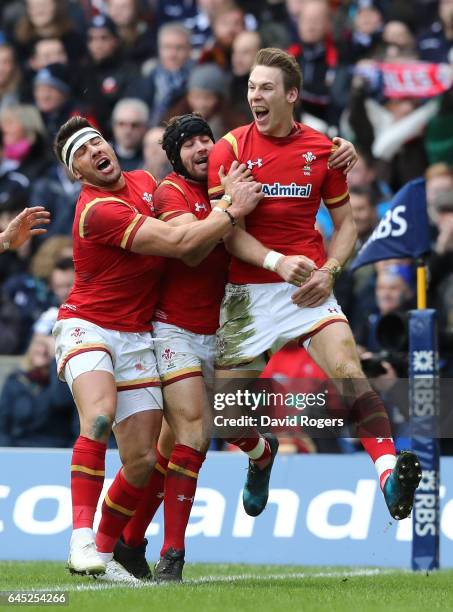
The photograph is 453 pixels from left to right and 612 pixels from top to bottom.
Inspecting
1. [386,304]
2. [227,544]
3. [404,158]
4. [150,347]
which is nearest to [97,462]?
[150,347]

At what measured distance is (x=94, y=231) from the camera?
326 inches

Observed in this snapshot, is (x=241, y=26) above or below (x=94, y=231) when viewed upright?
above

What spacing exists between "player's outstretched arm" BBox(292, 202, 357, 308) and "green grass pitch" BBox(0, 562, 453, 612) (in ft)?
5.36

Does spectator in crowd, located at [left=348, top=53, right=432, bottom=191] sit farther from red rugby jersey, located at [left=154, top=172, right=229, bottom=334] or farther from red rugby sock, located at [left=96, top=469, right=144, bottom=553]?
red rugby sock, located at [left=96, top=469, right=144, bottom=553]

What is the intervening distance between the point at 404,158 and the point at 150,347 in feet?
20.5

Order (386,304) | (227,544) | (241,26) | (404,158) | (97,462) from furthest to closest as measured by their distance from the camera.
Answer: (241,26) < (404,158) < (386,304) < (227,544) < (97,462)

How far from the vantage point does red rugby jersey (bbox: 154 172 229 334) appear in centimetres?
860

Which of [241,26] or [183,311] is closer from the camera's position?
[183,311]

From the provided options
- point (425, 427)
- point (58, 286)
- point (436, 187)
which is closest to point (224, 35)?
point (436, 187)

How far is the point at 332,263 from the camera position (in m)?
8.53

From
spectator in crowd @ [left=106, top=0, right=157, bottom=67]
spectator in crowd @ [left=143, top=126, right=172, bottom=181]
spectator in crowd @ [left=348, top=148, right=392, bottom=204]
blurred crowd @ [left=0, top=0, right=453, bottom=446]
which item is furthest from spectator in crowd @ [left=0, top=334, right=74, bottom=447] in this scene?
spectator in crowd @ [left=106, top=0, right=157, bottom=67]

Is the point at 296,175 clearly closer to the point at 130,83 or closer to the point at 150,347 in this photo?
the point at 150,347

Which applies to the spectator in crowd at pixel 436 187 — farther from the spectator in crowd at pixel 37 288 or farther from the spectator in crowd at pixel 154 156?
the spectator in crowd at pixel 37 288

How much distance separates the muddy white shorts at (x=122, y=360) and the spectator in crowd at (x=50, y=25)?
8880mm
